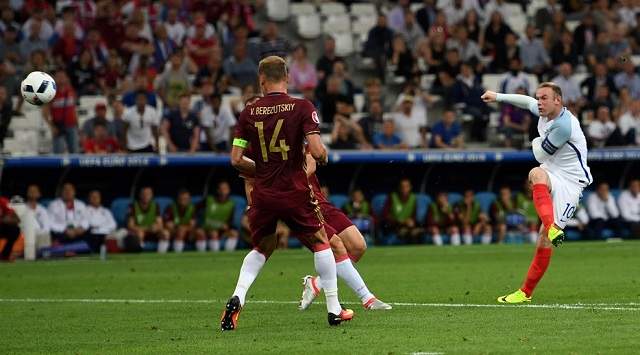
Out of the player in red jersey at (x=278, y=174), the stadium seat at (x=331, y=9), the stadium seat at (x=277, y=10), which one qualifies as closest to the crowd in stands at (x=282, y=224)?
the stadium seat at (x=277, y=10)

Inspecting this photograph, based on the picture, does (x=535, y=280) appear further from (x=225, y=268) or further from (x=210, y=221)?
(x=210, y=221)

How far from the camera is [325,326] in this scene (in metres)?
11.0

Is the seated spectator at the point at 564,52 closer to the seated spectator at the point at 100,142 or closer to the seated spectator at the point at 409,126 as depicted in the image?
the seated spectator at the point at 409,126

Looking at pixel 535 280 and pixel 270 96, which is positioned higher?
pixel 270 96

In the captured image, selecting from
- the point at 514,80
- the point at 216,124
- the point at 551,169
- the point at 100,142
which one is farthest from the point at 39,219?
the point at 551,169

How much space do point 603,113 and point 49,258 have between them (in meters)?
11.4

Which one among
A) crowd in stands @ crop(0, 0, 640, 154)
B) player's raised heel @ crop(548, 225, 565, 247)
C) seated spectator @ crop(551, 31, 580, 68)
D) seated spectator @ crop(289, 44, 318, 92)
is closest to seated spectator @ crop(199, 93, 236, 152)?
crowd in stands @ crop(0, 0, 640, 154)

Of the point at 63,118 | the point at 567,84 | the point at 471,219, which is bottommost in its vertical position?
the point at 471,219

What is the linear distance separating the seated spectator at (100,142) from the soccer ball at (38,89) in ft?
26.9

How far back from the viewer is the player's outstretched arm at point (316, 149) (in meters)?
10.5

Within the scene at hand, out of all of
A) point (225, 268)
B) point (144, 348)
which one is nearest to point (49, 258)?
point (225, 268)

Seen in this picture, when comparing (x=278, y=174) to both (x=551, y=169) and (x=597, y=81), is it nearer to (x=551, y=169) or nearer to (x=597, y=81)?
(x=551, y=169)

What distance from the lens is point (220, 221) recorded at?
2598 cm

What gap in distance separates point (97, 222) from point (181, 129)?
2.34m
